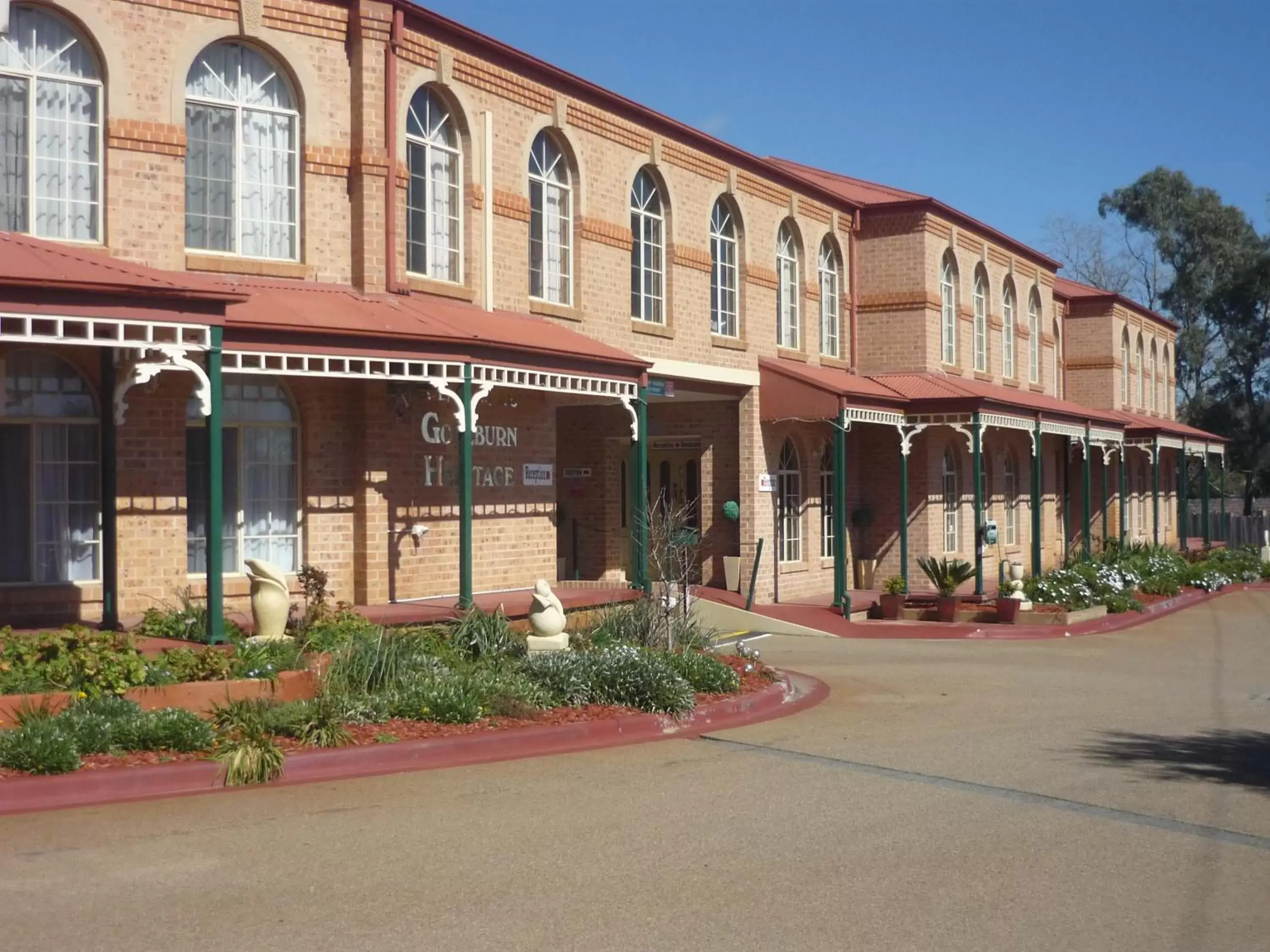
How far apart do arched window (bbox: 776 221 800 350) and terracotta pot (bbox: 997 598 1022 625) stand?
582 cm

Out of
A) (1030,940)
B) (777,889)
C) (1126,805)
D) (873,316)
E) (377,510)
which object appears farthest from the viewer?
(873,316)

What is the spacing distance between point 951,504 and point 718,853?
22989 millimetres

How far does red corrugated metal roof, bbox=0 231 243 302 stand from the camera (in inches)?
462

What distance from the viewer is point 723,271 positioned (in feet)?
77.9

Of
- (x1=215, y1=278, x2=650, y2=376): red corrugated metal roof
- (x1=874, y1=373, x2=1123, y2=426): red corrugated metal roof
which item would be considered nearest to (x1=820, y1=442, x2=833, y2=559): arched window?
(x1=874, y1=373, x2=1123, y2=426): red corrugated metal roof

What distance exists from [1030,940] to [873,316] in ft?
75.6

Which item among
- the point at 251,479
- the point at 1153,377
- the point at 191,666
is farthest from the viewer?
the point at 1153,377

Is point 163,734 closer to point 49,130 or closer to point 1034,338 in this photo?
point 49,130

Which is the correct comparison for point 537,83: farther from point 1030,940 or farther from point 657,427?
point 1030,940

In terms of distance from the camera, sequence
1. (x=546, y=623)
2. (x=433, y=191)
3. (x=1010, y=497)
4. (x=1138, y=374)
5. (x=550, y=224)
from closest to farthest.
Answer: (x=546, y=623) < (x=433, y=191) < (x=550, y=224) < (x=1010, y=497) < (x=1138, y=374)

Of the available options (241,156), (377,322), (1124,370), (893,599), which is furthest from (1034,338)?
(241,156)

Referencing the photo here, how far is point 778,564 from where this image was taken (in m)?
24.8

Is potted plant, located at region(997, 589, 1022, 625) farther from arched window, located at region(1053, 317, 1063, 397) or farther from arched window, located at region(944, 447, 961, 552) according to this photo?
arched window, located at region(1053, 317, 1063, 397)

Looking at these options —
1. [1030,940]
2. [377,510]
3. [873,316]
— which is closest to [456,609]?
[377,510]
